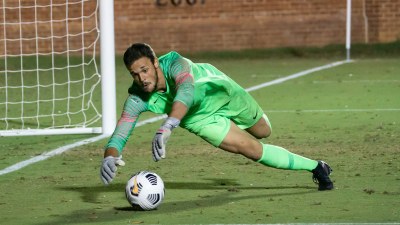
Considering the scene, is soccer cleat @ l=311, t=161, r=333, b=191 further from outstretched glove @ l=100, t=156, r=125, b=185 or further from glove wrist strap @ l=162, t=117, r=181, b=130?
outstretched glove @ l=100, t=156, r=125, b=185

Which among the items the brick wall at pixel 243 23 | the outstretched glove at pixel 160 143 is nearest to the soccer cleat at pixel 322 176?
the outstretched glove at pixel 160 143

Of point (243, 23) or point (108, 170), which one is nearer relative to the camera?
point (108, 170)

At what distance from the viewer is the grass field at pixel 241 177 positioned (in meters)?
7.29

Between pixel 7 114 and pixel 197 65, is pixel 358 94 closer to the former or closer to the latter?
pixel 7 114

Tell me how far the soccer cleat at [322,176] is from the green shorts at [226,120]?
0.60m

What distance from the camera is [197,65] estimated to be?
7.93 metres

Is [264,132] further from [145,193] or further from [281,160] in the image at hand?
[145,193]

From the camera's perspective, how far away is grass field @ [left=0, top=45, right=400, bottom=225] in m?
7.29

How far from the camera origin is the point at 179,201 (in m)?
7.86

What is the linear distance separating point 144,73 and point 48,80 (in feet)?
35.4

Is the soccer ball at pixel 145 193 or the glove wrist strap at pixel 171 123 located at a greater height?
the glove wrist strap at pixel 171 123

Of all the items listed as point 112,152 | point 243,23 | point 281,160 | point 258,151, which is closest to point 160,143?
point 112,152

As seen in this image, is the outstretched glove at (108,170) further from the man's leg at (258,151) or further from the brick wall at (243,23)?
the brick wall at (243,23)

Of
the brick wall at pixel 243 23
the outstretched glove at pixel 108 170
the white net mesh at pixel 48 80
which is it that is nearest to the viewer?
the outstretched glove at pixel 108 170
